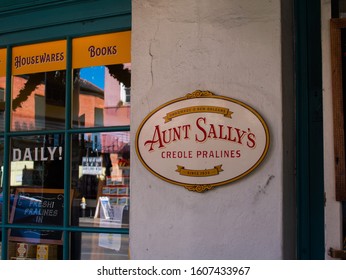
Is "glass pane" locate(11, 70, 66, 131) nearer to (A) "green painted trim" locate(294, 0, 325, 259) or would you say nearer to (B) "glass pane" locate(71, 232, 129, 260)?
(B) "glass pane" locate(71, 232, 129, 260)

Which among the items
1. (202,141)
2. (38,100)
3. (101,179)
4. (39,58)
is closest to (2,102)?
(38,100)

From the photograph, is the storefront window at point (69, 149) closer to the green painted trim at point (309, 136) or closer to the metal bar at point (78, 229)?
the metal bar at point (78, 229)

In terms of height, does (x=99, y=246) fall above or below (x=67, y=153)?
below

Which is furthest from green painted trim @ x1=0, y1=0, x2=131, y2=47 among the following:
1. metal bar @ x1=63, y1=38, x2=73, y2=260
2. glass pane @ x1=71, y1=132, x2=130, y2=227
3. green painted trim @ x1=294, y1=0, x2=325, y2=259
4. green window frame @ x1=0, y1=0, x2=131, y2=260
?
green painted trim @ x1=294, y1=0, x2=325, y2=259

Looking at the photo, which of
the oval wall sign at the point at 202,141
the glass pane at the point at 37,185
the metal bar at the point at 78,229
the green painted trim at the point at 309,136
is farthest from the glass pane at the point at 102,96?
the green painted trim at the point at 309,136

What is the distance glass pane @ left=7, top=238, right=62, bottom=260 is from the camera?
11.6 feet

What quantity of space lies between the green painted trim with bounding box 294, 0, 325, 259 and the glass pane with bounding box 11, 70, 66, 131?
1.79 meters

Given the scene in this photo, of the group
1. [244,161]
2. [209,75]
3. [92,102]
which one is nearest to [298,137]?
[244,161]

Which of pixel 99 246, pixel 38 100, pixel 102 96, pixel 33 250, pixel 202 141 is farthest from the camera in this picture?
pixel 38 100

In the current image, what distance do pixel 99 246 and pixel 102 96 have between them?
3.68ft

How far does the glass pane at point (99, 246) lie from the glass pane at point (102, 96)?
817mm

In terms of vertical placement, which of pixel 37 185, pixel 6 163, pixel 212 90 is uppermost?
pixel 212 90

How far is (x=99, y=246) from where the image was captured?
134 inches

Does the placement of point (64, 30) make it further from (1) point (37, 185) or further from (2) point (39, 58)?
(1) point (37, 185)
